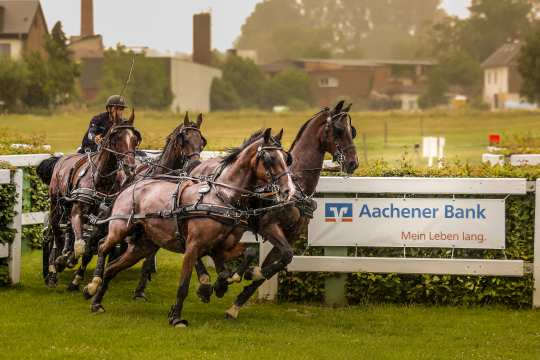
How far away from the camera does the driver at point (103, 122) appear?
15338 mm

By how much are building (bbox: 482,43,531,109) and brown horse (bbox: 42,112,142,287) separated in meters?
110

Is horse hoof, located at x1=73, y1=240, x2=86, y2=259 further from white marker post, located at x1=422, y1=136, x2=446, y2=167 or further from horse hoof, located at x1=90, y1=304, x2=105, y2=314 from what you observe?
white marker post, located at x1=422, y1=136, x2=446, y2=167

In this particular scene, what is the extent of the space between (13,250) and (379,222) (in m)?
4.85

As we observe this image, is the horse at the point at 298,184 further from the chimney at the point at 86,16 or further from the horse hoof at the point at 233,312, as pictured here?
the chimney at the point at 86,16

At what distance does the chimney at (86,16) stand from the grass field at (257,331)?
100 meters

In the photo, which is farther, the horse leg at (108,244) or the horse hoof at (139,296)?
the horse hoof at (139,296)

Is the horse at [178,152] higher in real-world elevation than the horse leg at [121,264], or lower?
higher

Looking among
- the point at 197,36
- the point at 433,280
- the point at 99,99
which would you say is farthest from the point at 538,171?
the point at 197,36

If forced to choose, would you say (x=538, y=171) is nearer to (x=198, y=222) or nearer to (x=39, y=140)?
(x=198, y=222)

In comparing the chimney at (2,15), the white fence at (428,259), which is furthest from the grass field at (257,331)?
the chimney at (2,15)

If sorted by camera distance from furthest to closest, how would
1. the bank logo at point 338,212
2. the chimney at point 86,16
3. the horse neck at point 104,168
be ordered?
the chimney at point 86,16, the horse neck at point 104,168, the bank logo at point 338,212

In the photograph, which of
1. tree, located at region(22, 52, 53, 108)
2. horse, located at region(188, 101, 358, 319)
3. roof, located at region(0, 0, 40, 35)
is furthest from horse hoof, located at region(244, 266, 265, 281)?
roof, located at region(0, 0, 40, 35)

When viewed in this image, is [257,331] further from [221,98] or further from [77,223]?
[221,98]

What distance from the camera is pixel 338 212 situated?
44.2 ft
